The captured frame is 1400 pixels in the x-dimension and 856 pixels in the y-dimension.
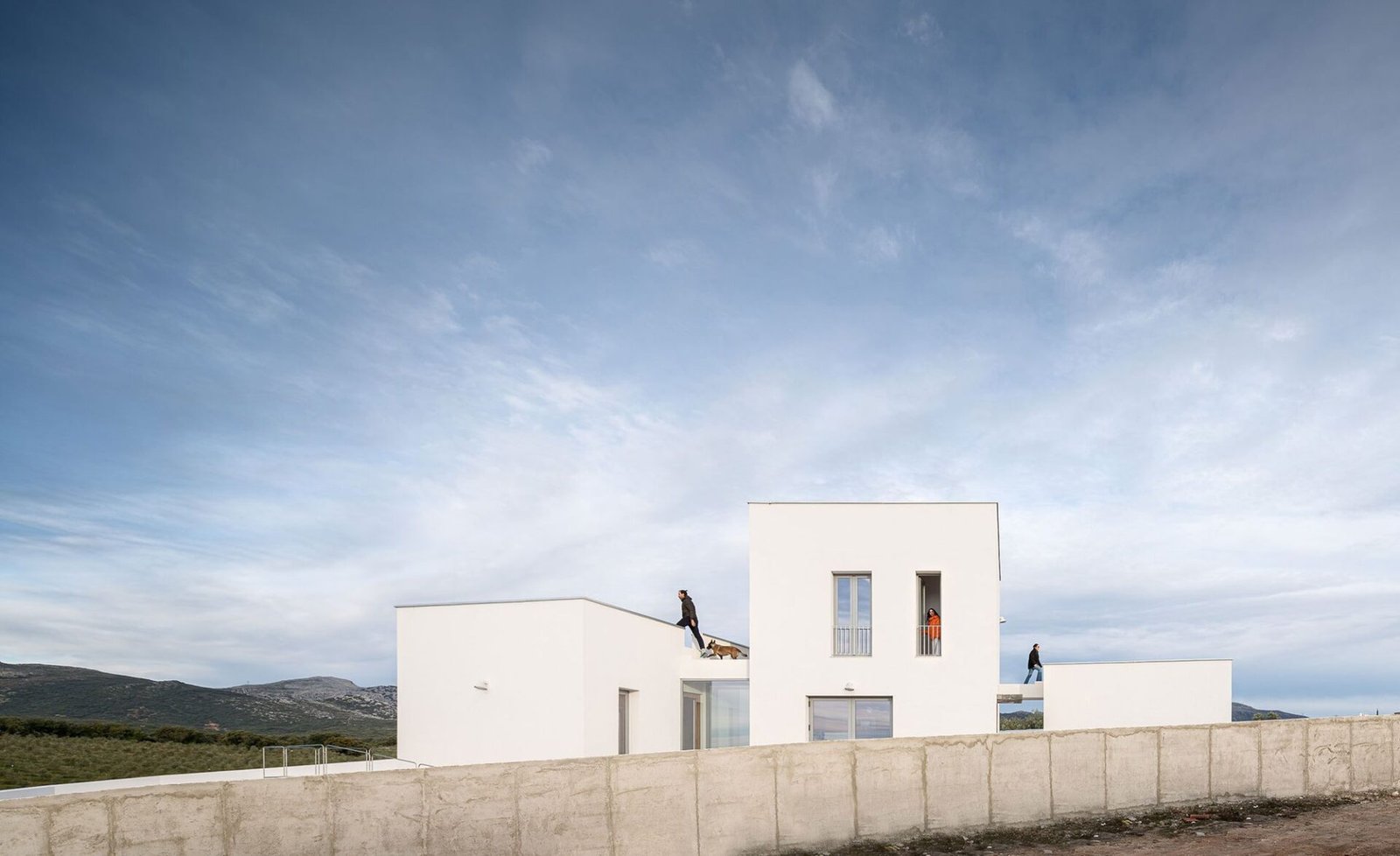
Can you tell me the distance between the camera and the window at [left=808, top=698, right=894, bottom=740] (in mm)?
21469

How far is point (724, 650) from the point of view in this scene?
2431cm

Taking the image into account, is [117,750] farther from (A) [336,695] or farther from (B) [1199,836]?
(A) [336,695]

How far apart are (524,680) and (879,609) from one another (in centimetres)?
689

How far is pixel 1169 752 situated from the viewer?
10.4m

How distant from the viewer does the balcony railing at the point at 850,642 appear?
21.6 m

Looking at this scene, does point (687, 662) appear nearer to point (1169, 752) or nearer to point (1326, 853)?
point (1169, 752)

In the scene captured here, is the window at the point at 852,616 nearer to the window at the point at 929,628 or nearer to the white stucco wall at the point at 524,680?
the window at the point at 929,628

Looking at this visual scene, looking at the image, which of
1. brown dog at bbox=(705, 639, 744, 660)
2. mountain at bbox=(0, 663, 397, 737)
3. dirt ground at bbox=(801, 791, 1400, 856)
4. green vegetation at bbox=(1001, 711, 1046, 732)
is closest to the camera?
dirt ground at bbox=(801, 791, 1400, 856)

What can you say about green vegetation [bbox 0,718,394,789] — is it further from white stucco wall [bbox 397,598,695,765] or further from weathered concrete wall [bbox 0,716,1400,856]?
weathered concrete wall [bbox 0,716,1400,856]

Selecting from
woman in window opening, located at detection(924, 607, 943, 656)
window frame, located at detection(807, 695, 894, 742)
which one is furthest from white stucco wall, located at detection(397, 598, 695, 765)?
woman in window opening, located at detection(924, 607, 943, 656)

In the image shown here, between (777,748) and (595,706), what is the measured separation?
11.9 m

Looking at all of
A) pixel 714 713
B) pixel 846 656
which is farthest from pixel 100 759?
pixel 846 656

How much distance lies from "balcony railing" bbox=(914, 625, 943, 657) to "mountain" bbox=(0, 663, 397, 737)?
Answer: 55144 millimetres

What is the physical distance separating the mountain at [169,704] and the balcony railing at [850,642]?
54.5 m
